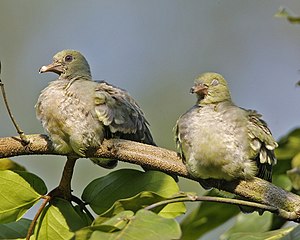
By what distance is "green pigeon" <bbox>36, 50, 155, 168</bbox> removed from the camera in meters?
2.08

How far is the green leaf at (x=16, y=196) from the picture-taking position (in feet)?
6.77

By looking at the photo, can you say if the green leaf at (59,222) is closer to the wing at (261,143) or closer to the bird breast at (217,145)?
the bird breast at (217,145)

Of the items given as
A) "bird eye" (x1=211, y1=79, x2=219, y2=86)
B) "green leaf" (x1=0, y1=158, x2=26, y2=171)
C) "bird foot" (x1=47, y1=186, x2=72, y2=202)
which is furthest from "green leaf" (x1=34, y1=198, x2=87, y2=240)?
"bird eye" (x1=211, y1=79, x2=219, y2=86)

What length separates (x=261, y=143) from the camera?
2.10 metres

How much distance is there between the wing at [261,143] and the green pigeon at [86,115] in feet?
1.23

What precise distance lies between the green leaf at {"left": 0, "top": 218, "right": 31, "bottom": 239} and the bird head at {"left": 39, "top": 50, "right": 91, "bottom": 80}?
734 mm

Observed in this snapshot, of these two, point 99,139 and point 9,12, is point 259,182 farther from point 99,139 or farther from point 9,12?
point 9,12

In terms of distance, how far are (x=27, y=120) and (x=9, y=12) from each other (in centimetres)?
251

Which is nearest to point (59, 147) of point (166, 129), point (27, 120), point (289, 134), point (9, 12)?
point (289, 134)

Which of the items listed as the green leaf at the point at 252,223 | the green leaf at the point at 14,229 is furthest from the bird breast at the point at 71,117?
the green leaf at the point at 252,223

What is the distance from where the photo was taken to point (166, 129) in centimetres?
640

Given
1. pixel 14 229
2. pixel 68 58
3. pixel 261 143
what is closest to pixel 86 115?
pixel 14 229

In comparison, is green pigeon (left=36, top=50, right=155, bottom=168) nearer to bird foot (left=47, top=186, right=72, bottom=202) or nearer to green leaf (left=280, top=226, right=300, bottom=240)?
bird foot (left=47, top=186, right=72, bottom=202)

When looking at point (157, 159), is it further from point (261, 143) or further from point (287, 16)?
point (287, 16)
